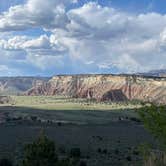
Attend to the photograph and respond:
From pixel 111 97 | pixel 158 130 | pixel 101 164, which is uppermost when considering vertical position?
pixel 111 97

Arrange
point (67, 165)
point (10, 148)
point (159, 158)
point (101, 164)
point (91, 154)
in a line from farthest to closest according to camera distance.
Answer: point (10, 148)
point (91, 154)
point (101, 164)
point (67, 165)
point (159, 158)

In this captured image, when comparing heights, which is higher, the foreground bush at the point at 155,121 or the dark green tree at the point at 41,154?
the foreground bush at the point at 155,121

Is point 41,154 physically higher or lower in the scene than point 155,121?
lower

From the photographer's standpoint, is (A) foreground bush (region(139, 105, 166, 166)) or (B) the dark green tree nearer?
(A) foreground bush (region(139, 105, 166, 166))

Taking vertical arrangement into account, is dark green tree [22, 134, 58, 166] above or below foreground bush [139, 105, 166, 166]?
below

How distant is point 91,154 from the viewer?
1513 inches

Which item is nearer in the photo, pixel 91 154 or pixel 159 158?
pixel 159 158

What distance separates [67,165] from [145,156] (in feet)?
14.5

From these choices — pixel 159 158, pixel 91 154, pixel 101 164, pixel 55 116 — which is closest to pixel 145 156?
pixel 159 158

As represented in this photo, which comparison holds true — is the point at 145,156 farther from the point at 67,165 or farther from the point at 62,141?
the point at 62,141

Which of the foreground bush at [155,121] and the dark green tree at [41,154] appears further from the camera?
the dark green tree at [41,154]

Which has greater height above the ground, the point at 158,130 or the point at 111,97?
the point at 111,97

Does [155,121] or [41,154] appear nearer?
[155,121]

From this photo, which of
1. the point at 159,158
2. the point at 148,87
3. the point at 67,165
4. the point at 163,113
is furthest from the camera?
the point at 148,87
